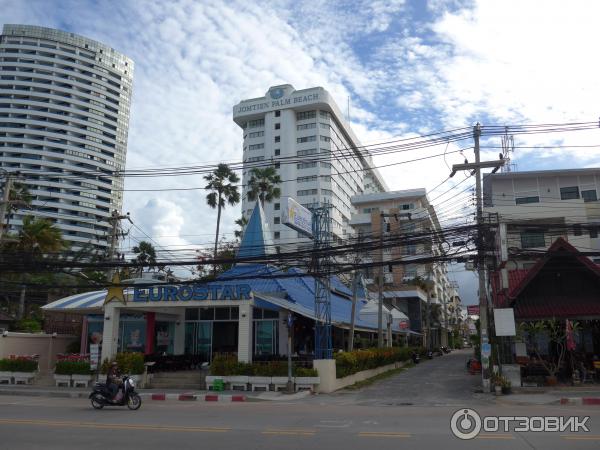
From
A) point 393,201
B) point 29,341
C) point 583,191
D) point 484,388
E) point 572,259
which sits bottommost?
point 484,388

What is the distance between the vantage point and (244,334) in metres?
23.5

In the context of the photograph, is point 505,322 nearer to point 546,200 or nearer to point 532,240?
point 532,240

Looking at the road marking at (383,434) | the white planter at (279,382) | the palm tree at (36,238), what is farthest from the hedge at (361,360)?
the palm tree at (36,238)

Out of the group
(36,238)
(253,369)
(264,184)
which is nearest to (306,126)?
(264,184)

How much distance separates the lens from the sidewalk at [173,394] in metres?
20.0

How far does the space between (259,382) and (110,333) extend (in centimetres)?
832

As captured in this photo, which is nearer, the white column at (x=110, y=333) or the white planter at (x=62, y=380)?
the white planter at (x=62, y=380)

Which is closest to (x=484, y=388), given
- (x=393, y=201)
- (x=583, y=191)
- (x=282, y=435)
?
(x=282, y=435)

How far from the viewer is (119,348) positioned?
96.2ft

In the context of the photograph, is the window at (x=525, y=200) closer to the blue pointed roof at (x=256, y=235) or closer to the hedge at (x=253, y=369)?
the blue pointed roof at (x=256, y=235)

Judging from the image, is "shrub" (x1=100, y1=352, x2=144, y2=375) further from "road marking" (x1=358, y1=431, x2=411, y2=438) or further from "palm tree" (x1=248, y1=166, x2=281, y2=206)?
"palm tree" (x1=248, y1=166, x2=281, y2=206)

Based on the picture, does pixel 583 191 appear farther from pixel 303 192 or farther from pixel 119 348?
pixel 303 192

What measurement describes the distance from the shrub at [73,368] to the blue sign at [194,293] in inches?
152

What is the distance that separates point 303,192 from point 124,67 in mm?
94477
